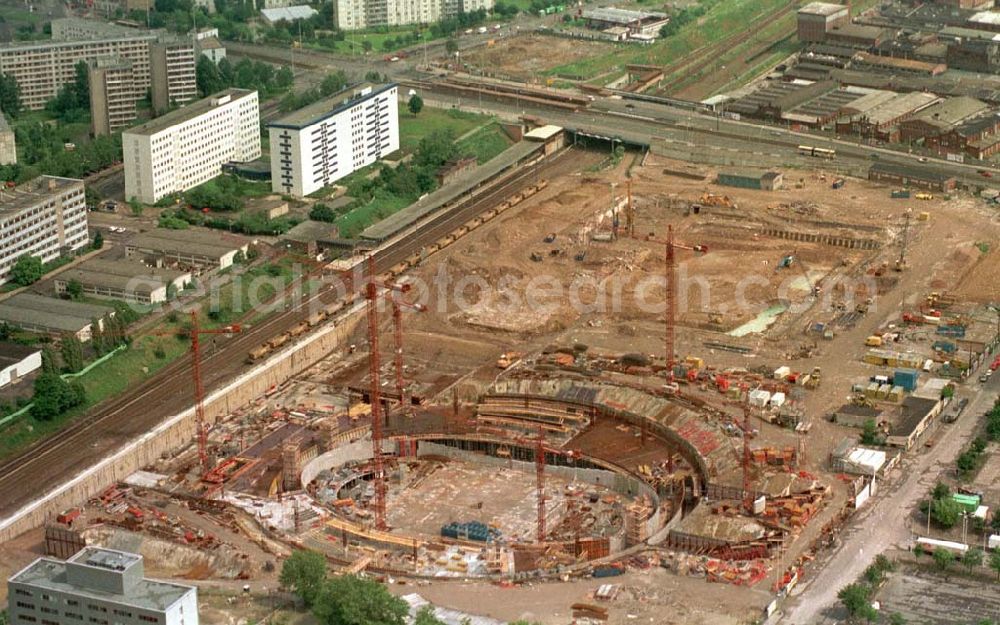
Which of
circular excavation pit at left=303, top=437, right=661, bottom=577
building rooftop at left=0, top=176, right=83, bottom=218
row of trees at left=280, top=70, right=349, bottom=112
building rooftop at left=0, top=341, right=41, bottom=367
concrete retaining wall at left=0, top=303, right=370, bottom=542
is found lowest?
circular excavation pit at left=303, top=437, right=661, bottom=577

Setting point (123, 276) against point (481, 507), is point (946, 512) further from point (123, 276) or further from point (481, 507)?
point (123, 276)

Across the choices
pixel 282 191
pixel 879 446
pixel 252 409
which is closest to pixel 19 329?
pixel 252 409

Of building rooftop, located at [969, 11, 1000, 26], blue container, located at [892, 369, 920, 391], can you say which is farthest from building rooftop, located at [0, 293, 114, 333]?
building rooftop, located at [969, 11, 1000, 26]

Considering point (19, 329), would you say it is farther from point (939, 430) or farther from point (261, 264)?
point (939, 430)

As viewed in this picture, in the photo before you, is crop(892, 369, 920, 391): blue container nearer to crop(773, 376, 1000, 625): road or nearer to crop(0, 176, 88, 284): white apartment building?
crop(773, 376, 1000, 625): road

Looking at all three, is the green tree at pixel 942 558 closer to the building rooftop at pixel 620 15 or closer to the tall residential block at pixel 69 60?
the tall residential block at pixel 69 60

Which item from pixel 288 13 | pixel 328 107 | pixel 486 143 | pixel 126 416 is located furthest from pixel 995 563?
pixel 288 13
